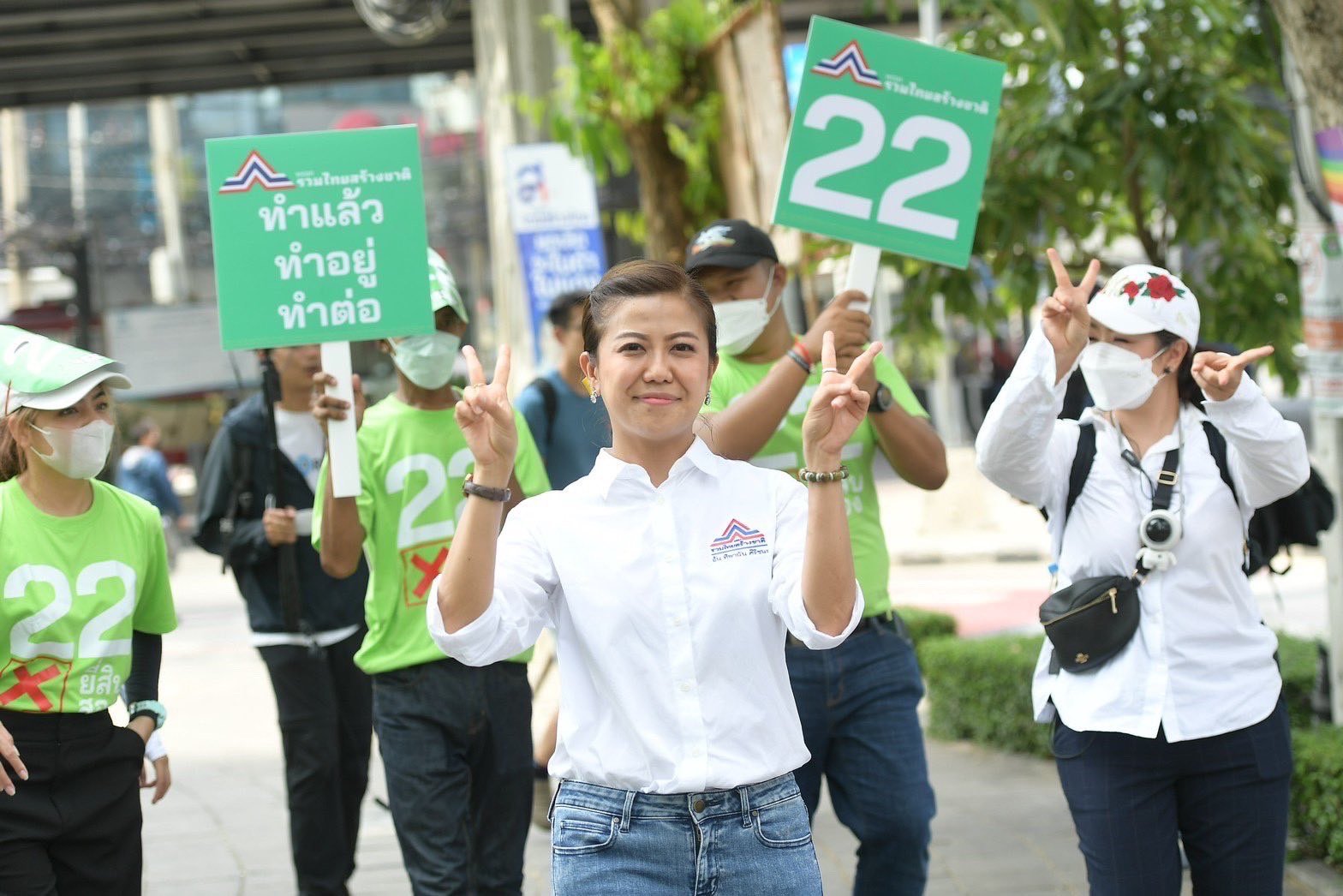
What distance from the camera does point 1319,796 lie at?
18.9 ft

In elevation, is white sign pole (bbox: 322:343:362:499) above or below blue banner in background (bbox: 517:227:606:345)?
below

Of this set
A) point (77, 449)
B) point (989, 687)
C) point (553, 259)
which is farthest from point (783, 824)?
point (553, 259)

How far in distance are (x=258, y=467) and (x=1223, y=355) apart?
3.26 m

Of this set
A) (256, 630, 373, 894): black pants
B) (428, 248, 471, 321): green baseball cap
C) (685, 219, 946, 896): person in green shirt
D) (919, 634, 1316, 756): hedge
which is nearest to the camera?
(685, 219, 946, 896): person in green shirt

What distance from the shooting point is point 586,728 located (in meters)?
2.97

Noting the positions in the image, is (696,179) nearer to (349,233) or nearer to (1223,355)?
(349,233)

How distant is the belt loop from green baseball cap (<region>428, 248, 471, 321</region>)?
2.20 m

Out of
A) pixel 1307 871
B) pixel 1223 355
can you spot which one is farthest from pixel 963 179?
pixel 1307 871

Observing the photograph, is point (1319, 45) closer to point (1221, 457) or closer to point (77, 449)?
point (1221, 457)

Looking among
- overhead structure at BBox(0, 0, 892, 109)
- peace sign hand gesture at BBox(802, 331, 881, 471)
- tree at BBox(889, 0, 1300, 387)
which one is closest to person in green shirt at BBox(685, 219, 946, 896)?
peace sign hand gesture at BBox(802, 331, 881, 471)

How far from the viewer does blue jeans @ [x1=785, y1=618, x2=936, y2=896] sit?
4387 mm

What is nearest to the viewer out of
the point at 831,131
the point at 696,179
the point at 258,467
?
the point at 831,131

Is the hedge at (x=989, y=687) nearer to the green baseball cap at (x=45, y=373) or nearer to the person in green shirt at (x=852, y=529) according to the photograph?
the person in green shirt at (x=852, y=529)

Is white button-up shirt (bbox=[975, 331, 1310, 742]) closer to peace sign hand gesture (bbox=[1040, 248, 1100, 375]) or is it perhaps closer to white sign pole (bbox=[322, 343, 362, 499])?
peace sign hand gesture (bbox=[1040, 248, 1100, 375])
